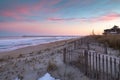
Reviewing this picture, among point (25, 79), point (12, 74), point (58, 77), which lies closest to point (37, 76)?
point (25, 79)

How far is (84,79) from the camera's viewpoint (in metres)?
6.43

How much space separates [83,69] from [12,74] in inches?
141

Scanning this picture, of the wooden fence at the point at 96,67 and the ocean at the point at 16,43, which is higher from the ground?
the wooden fence at the point at 96,67

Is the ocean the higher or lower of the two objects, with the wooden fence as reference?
lower

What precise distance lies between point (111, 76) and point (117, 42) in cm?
768

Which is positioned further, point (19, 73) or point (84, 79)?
point (19, 73)

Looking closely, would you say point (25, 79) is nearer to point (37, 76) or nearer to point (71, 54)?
point (37, 76)

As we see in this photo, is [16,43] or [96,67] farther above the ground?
[96,67]

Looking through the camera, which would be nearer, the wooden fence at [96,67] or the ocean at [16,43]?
the wooden fence at [96,67]

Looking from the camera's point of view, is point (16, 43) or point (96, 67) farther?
point (16, 43)

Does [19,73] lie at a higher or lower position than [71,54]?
lower

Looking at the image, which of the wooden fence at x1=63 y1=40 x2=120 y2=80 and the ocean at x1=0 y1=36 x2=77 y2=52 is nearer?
the wooden fence at x1=63 y1=40 x2=120 y2=80

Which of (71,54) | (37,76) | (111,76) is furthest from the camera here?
(71,54)

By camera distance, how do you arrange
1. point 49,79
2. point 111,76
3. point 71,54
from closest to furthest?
point 111,76
point 49,79
point 71,54
